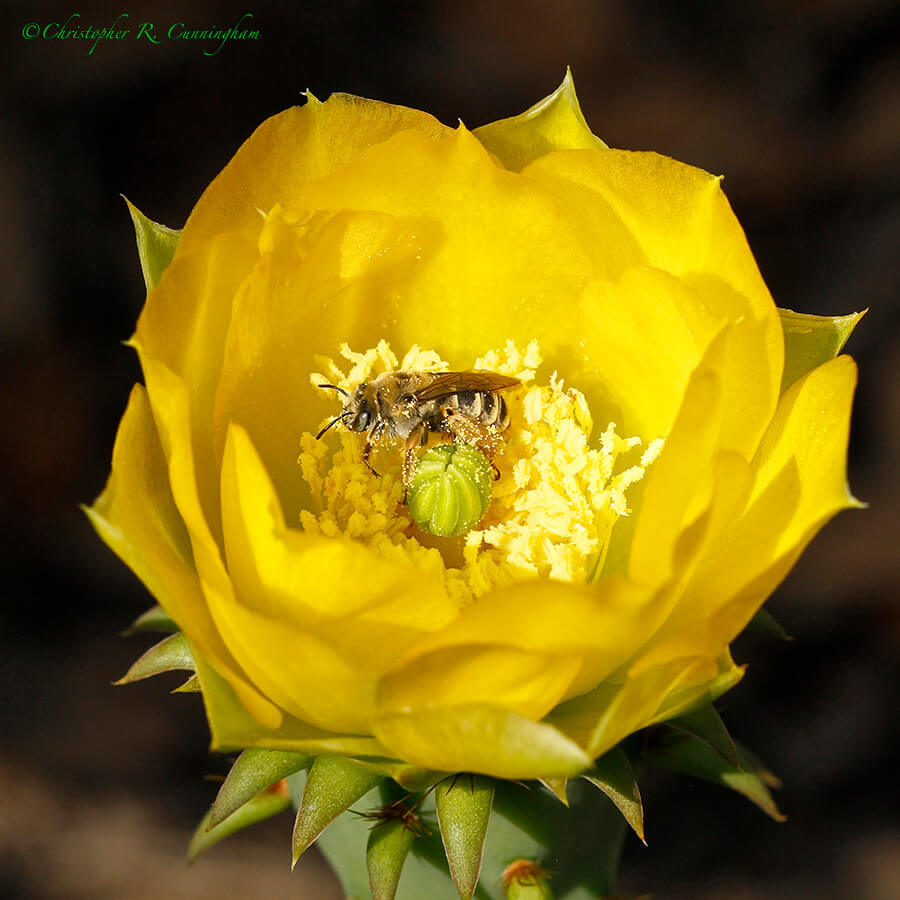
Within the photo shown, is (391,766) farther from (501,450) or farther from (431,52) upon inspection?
(431,52)

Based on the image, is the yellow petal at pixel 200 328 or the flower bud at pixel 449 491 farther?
the flower bud at pixel 449 491

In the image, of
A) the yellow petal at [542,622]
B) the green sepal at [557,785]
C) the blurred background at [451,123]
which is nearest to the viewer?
the yellow petal at [542,622]

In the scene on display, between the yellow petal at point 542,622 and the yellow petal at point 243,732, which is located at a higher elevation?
the yellow petal at point 542,622

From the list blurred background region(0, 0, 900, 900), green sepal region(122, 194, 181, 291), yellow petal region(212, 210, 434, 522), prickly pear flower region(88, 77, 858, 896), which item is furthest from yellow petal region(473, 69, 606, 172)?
blurred background region(0, 0, 900, 900)

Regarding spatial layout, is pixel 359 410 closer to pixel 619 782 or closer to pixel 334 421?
pixel 334 421

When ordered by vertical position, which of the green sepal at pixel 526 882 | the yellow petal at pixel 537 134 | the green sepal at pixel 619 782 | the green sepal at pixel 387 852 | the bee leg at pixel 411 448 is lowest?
the green sepal at pixel 526 882

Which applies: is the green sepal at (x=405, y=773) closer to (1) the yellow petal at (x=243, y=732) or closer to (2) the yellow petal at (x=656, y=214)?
(1) the yellow petal at (x=243, y=732)

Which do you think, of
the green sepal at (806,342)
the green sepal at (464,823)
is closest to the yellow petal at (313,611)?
the green sepal at (464,823)
